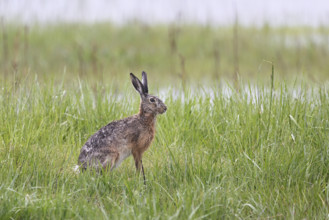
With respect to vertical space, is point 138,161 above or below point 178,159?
below

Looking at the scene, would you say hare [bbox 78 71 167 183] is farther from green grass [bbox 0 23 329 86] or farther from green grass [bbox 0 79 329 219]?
green grass [bbox 0 23 329 86]

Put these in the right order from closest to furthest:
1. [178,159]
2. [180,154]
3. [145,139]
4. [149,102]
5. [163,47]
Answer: [178,159]
[180,154]
[145,139]
[149,102]
[163,47]

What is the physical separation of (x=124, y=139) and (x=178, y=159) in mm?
744

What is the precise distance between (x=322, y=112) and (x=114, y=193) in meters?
2.53

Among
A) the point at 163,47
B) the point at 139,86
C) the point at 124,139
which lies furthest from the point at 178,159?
the point at 163,47

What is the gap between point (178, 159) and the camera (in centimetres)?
483

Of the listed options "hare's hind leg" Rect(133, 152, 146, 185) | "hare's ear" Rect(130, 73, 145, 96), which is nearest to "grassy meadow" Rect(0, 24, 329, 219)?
"hare's hind leg" Rect(133, 152, 146, 185)

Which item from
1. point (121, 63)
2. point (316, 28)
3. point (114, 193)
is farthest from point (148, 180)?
point (316, 28)

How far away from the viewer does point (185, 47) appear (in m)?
14.4

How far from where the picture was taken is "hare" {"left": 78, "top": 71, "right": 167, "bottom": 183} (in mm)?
5105

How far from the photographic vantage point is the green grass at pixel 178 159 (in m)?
4.21

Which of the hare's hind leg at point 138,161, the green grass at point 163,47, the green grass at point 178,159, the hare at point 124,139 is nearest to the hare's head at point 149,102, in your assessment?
the hare at point 124,139

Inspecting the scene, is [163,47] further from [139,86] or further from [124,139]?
[124,139]

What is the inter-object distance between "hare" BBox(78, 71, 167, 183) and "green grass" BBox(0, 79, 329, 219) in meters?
0.17
